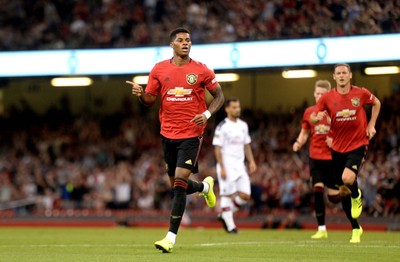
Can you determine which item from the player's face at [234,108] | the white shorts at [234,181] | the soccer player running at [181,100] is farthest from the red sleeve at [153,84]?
the white shorts at [234,181]

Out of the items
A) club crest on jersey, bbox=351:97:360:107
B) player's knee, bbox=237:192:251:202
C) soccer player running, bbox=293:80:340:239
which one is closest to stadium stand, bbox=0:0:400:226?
player's knee, bbox=237:192:251:202

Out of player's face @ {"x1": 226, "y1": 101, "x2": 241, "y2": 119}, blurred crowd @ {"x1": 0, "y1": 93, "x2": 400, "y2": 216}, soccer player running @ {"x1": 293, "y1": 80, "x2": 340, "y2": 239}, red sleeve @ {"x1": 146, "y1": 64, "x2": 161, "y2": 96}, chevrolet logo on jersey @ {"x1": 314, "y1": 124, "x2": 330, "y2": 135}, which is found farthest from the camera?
blurred crowd @ {"x1": 0, "y1": 93, "x2": 400, "y2": 216}

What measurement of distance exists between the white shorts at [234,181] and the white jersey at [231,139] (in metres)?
0.16

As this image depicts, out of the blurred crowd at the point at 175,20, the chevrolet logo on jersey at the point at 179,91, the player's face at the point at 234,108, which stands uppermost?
the blurred crowd at the point at 175,20

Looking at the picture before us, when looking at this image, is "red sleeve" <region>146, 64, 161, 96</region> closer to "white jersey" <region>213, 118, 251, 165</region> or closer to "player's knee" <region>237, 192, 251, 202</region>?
"white jersey" <region>213, 118, 251, 165</region>

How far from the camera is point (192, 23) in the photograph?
28.0 metres

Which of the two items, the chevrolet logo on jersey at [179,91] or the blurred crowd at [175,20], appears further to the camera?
the blurred crowd at [175,20]

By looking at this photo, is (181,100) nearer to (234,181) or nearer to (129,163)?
(234,181)

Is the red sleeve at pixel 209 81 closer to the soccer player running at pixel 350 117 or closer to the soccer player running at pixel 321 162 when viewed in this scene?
the soccer player running at pixel 350 117

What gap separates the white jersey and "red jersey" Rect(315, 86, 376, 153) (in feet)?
15.4

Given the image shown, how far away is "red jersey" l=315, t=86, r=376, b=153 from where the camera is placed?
13.6 metres

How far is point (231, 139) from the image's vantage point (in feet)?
60.1

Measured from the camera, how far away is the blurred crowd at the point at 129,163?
25.2m

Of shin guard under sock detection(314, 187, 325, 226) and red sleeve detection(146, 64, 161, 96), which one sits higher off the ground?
red sleeve detection(146, 64, 161, 96)
